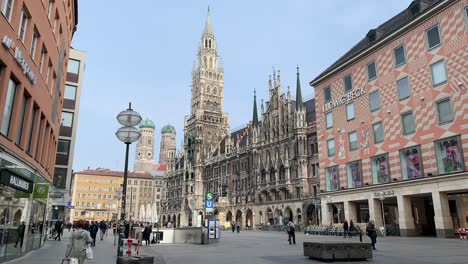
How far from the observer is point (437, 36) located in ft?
105

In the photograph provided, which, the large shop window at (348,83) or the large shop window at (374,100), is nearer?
the large shop window at (374,100)

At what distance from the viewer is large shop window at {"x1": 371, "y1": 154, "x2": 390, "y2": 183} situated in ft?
118

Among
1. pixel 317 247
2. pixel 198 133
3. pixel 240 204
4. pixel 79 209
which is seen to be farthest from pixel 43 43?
pixel 79 209

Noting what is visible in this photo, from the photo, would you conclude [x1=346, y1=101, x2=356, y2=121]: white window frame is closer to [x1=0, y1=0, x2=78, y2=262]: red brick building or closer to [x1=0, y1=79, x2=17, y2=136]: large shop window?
[x1=0, y1=0, x2=78, y2=262]: red brick building

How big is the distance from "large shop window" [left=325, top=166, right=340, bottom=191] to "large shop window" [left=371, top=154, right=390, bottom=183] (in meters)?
5.51

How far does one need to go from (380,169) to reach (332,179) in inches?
292

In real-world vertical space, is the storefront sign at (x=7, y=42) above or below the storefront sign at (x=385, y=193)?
above

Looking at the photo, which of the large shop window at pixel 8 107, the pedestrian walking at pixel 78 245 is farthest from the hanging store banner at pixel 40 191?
the pedestrian walking at pixel 78 245

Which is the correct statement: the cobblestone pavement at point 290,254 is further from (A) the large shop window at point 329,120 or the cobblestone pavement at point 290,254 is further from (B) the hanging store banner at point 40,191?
(A) the large shop window at point 329,120

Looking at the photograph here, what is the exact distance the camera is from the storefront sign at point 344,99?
40.0 meters

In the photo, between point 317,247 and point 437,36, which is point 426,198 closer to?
point 437,36

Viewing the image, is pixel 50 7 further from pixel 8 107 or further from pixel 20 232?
pixel 20 232

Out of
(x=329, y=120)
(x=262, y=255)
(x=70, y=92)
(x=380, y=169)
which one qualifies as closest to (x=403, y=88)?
(x=380, y=169)

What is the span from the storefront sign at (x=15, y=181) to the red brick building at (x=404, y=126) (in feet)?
94.7
